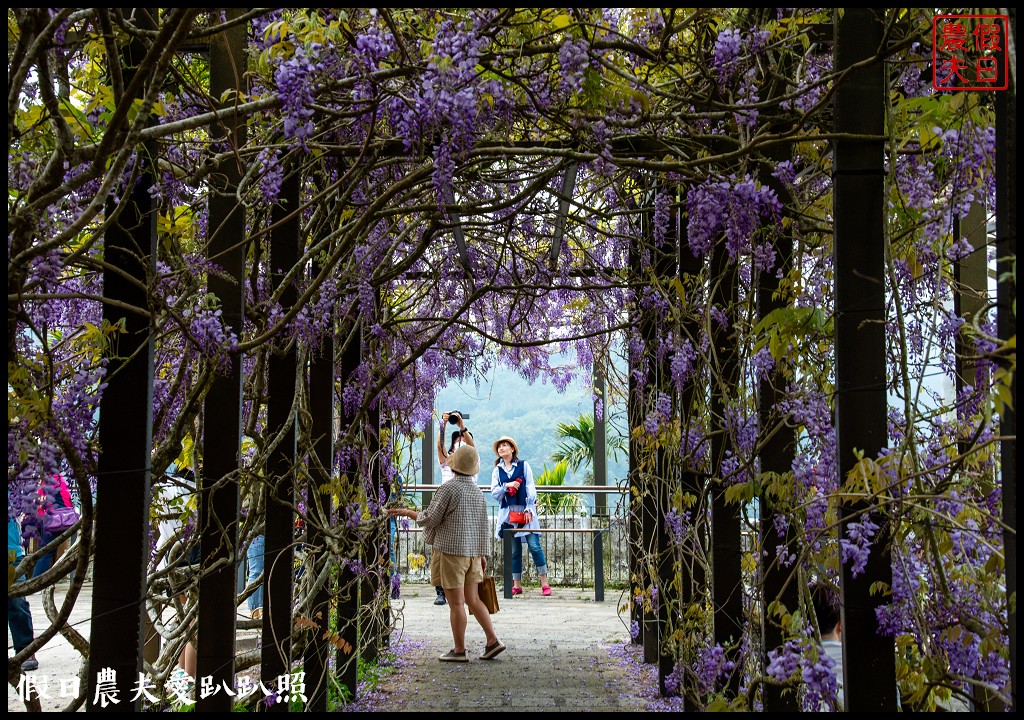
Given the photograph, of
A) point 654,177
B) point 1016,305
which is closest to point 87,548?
point 1016,305

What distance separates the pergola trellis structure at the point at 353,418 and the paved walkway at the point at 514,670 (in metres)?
0.41

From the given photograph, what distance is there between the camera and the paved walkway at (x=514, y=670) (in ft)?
16.1

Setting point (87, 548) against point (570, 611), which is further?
point (570, 611)

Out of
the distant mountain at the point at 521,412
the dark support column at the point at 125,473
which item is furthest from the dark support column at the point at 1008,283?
the distant mountain at the point at 521,412

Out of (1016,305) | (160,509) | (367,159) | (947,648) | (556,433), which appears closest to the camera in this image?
(1016,305)

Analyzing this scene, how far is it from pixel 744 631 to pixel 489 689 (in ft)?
6.81

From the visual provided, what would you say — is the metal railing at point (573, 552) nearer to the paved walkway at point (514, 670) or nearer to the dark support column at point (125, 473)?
the paved walkway at point (514, 670)

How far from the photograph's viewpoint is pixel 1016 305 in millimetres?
1445

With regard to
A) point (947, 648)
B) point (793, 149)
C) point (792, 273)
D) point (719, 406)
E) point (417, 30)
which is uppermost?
point (417, 30)

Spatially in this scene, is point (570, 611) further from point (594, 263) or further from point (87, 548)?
point (87, 548)

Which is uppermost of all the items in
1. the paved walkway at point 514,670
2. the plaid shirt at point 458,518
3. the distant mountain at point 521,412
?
the distant mountain at point 521,412

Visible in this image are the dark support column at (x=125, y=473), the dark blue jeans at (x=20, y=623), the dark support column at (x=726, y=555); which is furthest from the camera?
the dark blue jeans at (x=20, y=623)

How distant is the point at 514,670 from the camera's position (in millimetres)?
5754

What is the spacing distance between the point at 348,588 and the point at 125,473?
3021 millimetres
